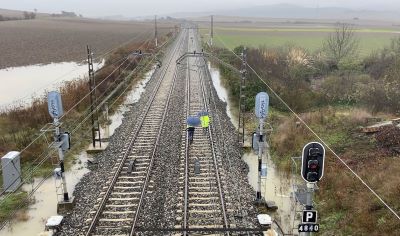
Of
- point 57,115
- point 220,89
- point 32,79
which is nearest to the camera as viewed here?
point 57,115

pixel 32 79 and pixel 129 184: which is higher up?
pixel 32 79

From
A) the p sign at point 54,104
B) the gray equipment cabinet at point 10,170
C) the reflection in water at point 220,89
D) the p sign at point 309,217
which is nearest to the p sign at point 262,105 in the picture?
the p sign at point 309,217

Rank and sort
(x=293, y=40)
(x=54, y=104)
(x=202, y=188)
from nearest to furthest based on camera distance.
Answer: (x=54, y=104)
(x=202, y=188)
(x=293, y=40)

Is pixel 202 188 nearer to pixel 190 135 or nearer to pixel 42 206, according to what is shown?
pixel 190 135

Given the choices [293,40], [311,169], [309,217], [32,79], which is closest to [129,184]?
[309,217]

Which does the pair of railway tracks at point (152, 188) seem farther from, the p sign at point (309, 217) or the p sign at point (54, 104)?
the p sign at point (54, 104)

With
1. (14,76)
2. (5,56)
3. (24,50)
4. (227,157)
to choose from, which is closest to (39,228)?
(227,157)

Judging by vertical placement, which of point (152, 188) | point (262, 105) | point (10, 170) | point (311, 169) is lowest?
point (152, 188)
